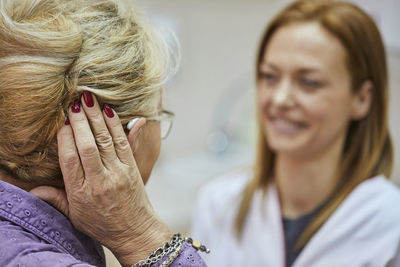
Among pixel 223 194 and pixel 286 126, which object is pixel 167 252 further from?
pixel 223 194

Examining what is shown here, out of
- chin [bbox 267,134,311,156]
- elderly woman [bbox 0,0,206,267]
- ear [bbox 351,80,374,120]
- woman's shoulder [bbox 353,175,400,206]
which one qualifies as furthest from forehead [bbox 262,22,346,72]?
elderly woman [bbox 0,0,206,267]

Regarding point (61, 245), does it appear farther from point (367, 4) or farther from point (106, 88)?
point (367, 4)

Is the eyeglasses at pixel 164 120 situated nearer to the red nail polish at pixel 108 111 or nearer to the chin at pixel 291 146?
the red nail polish at pixel 108 111

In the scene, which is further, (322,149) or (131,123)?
(322,149)

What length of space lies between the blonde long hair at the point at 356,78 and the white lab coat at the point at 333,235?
1.5 inches

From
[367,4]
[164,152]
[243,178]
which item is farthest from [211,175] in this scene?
[367,4]

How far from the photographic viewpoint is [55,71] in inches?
27.0

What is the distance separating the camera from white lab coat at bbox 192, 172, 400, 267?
125 cm

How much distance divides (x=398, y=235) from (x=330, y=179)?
0.25 meters

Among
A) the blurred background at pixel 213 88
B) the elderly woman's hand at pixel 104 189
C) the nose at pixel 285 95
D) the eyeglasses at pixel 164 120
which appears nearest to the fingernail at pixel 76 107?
the elderly woman's hand at pixel 104 189

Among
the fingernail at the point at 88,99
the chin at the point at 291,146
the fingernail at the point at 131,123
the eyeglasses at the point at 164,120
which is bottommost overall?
the chin at the point at 291,146

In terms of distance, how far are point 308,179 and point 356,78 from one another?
34 centimetres

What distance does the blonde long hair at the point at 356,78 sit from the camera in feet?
4.20

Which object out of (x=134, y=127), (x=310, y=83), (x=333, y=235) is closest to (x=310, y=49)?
(x=310, y=83)
